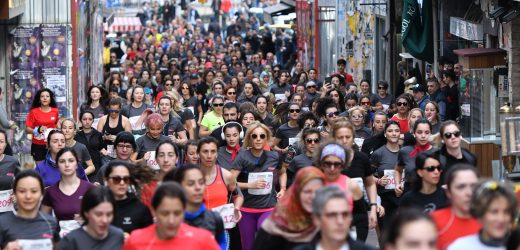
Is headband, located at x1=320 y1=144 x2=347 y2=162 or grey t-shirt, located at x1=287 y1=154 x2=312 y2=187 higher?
headband, located at x1=320 y1=144 x2=347 y2=162

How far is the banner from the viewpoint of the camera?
83.9 feet

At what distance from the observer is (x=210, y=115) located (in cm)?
1928

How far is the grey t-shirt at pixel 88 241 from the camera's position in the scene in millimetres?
8969

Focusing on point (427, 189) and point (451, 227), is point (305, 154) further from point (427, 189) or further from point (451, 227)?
point (451, 227)

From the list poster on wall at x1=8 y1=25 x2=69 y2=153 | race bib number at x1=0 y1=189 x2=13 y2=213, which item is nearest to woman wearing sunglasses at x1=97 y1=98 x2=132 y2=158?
race bib number at x1=0 y1=189 x2=13 y2=213

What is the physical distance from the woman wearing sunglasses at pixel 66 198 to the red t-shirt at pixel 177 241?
271 centimetres

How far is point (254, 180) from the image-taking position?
13.8m

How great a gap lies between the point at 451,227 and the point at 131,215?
105 inches

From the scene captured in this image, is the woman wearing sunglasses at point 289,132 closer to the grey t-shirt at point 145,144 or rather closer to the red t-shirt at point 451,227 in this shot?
the grey t-shirt at point 145,144

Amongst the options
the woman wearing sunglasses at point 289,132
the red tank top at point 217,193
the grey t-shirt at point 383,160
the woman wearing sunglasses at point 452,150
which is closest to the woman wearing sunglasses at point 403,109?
the woman wearing sunglasses at point 289,132

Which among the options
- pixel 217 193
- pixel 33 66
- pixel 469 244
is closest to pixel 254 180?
pixel 217 193

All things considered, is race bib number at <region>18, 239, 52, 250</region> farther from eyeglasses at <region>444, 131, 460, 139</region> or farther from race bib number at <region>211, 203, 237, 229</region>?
eyeglasses at <region>444, 131, 460, 139</region>

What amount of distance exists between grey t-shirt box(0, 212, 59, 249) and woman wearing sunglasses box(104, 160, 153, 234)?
0.49 meters

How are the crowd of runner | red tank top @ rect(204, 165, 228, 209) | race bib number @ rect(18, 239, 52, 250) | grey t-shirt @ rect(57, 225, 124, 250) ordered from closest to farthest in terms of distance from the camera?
the crowd of runner < grey t-shirt @ rect(57, 225, 124, 250) < race bib number @ rect(18, 239, 52, 250) < red tank top @ rect(204, 165, 228, 209)
